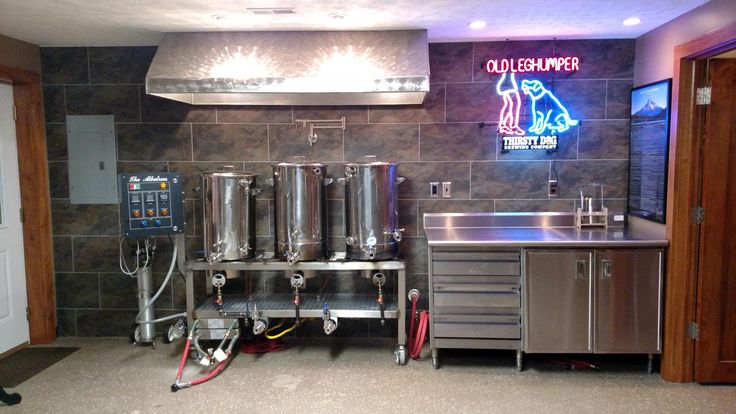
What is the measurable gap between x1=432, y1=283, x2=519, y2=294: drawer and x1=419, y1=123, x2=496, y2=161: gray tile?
1106 mm

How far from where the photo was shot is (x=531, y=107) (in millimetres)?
4086

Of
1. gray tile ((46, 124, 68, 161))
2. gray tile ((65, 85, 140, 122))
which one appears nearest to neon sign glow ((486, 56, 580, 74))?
gray tile ((65, 85, 140, 122))

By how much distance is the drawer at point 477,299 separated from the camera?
3.55 meters

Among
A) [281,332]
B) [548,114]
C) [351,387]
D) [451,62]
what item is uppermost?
[451,62]

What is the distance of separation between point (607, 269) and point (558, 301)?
0.39 m

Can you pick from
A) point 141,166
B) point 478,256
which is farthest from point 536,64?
point 141,166

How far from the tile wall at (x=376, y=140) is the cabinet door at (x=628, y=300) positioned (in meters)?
0.78

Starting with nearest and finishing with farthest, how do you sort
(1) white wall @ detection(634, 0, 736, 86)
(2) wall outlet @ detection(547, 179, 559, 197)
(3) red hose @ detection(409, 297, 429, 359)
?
1. (1) white wall @ detection(634, 0, 736, 86)
2. (3) red hose @ detection(409, 297, 429, 359)
3. (2) wall outlet @ detection(547, 179, 559, 197)

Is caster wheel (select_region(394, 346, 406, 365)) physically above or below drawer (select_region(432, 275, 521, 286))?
below

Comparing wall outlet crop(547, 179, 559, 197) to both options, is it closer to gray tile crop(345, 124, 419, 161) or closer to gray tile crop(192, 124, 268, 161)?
gray tile crop(345, 124, 419, 161)

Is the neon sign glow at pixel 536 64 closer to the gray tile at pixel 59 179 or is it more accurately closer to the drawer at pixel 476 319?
the drawer at pixel 476 319

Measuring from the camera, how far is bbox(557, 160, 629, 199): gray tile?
4105 millimetres

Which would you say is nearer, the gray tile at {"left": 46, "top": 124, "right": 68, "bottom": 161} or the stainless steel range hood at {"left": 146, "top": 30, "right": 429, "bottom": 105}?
the stainless steel range hood at {"left": 146, "top": 30, "right": 429, "bottom": 105}

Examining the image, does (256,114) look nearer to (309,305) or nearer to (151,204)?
(151,204)
